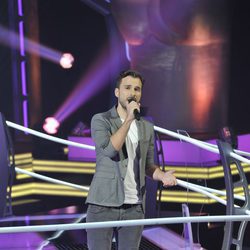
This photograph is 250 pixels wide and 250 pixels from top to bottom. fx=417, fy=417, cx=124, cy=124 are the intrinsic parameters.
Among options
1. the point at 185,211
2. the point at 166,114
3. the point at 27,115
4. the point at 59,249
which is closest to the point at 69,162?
the point at 27,115

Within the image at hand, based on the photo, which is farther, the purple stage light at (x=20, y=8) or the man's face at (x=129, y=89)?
the purple stage light at (x=20, y=8)

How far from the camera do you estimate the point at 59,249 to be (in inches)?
110

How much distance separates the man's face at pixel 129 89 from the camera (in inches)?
61.5

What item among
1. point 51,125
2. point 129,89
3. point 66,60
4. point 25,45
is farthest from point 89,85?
point 129,89

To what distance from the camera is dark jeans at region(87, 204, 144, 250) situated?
151 centimetres

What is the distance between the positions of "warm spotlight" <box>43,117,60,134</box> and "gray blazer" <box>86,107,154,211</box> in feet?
11.7

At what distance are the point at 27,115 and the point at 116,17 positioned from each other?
161 cm

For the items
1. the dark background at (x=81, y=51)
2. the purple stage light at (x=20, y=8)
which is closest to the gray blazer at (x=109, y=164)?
the dark background at (x=81, y=51)

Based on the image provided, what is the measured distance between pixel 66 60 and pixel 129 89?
373 cm

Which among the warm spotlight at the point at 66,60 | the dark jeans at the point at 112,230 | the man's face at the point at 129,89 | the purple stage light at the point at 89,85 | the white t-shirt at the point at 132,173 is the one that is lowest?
the dark jeans at the point at 112,230

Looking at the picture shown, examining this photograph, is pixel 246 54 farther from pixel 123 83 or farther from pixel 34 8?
pixel 123 83

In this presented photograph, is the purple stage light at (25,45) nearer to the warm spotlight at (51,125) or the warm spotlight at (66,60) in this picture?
the warm spotlight at (66,60)

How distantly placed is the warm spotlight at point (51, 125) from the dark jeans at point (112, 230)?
3641mm

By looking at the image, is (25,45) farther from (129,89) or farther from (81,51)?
(129,89)
